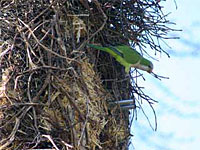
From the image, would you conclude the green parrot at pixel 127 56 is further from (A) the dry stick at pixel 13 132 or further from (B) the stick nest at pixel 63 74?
(A) the dry stick at pixel 13 132

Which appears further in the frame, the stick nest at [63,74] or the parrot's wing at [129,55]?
the parrot's wing at [129,55]

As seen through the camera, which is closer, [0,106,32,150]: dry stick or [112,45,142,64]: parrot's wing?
[0,106,32,150]: dry stick

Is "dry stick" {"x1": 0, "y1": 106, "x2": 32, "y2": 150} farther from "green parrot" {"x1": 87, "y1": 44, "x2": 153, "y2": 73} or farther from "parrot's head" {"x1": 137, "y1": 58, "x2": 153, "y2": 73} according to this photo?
"parrot's head" {"x1": 137, "y1": 58, "x2": 153, "y2": 73}

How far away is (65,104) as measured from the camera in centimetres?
202

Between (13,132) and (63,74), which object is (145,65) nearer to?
(63,74)

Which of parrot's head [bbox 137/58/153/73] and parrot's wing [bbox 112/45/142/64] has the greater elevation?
parrot's wing [bbox 112/45/142/64]

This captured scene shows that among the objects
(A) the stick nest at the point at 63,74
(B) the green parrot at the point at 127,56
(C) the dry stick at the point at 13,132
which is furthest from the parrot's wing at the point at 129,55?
(C) the dry stick at the point at 13,132

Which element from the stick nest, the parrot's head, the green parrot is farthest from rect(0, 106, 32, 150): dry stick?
the parrot's head

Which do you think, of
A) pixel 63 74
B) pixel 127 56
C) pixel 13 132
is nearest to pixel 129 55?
pixel 127 56

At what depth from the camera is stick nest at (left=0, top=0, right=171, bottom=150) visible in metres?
1.93

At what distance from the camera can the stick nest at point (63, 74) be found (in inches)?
76.1

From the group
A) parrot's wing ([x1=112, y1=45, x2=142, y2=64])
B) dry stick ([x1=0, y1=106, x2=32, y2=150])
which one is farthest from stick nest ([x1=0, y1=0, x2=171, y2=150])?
parrot's wing ([x1=112, y1=45, x2=142, y2=64])

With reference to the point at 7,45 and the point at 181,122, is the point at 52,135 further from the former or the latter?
the point at 181,122

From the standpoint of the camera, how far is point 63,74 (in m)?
2.04
